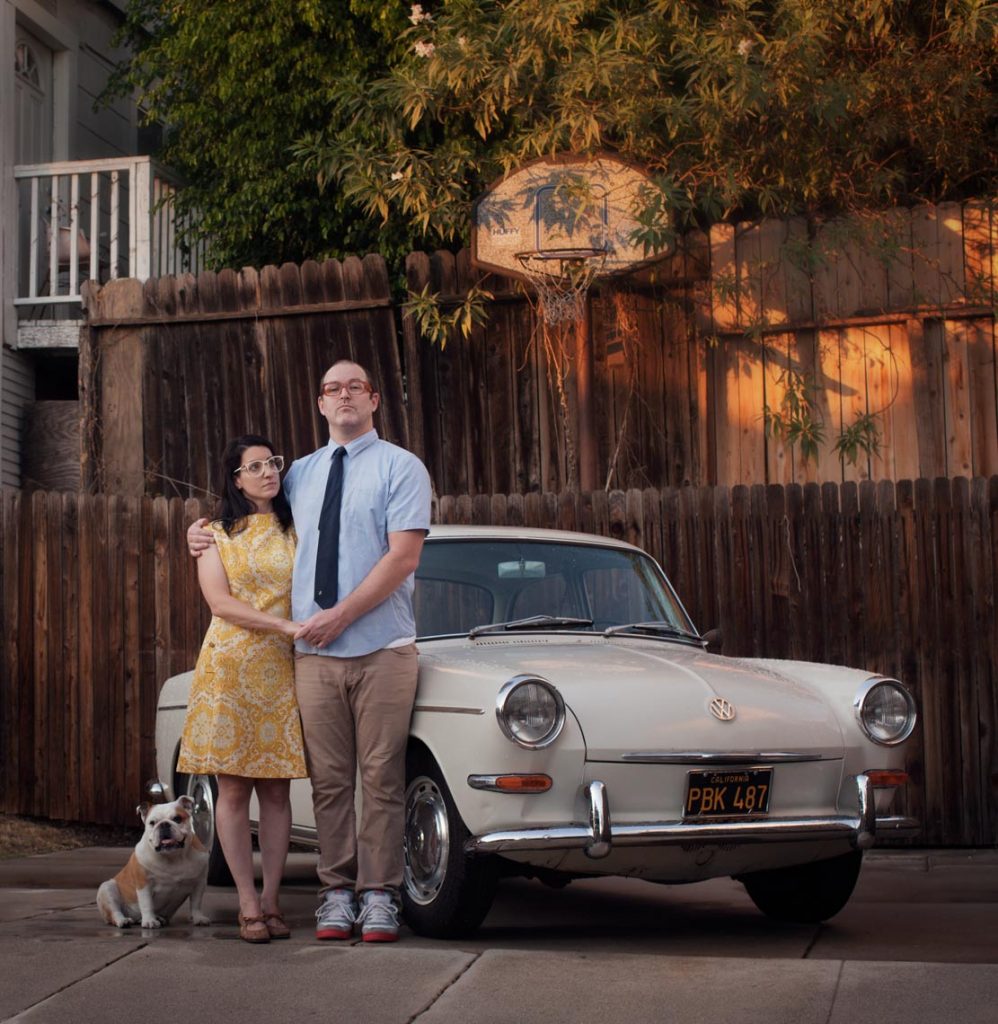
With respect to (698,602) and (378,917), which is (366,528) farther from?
(698,602)

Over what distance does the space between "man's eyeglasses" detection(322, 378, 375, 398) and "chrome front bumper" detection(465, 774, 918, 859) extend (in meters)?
1.68

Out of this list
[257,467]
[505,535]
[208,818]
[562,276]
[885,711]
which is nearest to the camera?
[257,467]

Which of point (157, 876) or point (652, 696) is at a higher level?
point (652, 696)

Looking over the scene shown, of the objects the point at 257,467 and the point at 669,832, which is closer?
the point at 669,832

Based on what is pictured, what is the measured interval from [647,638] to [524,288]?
16.7 feet

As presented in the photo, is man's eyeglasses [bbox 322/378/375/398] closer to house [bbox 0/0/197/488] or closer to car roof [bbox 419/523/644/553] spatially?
car roof [bbox 419/523/644/553]

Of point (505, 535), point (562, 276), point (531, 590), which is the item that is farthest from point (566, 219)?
point (531, 590)

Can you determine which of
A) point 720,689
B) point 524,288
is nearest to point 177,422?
point 524,288

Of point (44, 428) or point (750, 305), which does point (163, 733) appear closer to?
point (750, 305)

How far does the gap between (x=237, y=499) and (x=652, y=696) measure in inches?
66.0

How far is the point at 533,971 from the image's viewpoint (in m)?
4.92

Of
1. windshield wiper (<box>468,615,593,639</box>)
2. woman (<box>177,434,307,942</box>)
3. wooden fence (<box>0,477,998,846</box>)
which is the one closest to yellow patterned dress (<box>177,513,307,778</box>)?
woman (<box>177,434,307,942</box>)

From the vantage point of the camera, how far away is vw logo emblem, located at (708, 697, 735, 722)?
5.69m

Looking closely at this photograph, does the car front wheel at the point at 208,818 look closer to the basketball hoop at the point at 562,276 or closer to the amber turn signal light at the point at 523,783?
the amber turn signal light at the point at 523,783
